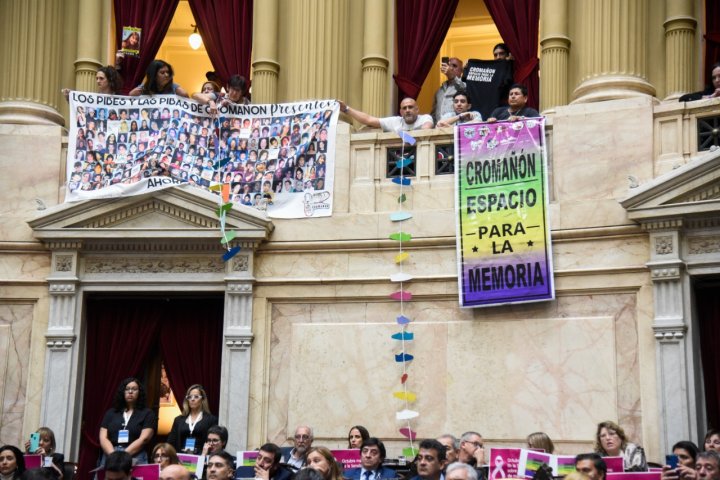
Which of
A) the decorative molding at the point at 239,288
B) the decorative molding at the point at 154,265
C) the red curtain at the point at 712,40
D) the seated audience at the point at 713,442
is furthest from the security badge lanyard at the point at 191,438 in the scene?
the red curtain at the point at 712,40

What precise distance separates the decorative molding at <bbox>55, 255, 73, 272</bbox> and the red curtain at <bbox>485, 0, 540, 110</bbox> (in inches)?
239

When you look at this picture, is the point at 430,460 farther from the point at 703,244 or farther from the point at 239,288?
the point at 239,288

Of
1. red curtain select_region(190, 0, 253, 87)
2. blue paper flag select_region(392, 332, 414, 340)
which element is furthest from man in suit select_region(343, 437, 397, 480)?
red curtain select_region(190, 0, 253, 87)

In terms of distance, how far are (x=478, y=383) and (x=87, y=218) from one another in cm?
513

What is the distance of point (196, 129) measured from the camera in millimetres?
16922

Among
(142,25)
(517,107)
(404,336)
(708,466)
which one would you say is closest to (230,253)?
(404,336)

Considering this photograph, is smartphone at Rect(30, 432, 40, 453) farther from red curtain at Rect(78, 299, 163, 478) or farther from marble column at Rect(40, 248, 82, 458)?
red curtain at Rect(78, 299, 163, 478)

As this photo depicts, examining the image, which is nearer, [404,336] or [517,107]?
[404,336]

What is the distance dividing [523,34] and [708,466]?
26.6 feet

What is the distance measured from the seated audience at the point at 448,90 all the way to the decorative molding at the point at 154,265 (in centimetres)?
337

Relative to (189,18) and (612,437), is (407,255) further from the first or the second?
(189,18)

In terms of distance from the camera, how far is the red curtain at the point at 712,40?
16.7 m

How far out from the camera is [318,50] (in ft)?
57.4

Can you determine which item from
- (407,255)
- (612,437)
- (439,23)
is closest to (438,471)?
(612,437)
